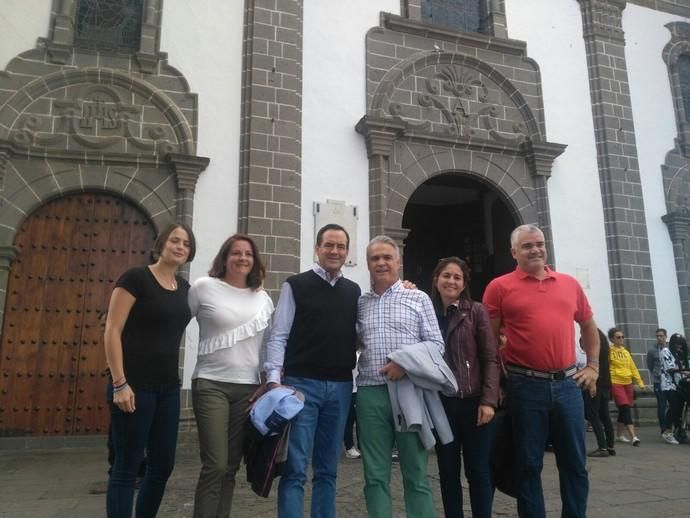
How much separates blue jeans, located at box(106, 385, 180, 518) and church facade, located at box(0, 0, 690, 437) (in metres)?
4.19

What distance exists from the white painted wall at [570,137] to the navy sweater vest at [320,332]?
666 centimetres

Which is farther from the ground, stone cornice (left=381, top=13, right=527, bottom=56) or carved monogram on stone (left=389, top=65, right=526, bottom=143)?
stone cornice (left=381, top=13, right=527, bottom=56)

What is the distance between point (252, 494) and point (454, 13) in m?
8.48

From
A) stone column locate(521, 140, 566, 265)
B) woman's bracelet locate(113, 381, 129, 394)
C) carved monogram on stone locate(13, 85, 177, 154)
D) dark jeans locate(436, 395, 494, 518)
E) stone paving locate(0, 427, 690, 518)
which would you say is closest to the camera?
woman's bracelet locate(113, 381, 129, 394)

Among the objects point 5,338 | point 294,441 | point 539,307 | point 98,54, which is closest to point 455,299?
point 539,307

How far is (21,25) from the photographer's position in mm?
7527

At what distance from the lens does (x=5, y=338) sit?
22.2ft

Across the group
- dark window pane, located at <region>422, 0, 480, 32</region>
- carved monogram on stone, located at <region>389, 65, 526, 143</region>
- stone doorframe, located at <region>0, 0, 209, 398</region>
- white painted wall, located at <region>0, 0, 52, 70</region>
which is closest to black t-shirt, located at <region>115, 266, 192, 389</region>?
stone doorframe, located at <region>0, 0, 209, 398</region>

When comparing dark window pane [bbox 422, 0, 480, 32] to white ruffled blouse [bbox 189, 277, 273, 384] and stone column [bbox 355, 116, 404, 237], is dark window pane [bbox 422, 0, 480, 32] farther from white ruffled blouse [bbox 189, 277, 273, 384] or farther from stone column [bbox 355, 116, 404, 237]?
white ruffled blouse [bbox 189, 277, 273, 384]

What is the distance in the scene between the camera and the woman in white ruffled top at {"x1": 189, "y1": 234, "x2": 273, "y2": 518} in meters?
2.92

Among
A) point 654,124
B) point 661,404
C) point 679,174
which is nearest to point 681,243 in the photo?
point 679,174

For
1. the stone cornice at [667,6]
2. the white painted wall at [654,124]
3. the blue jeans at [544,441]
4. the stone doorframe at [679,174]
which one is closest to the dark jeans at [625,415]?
the white painted wall at [654,124]

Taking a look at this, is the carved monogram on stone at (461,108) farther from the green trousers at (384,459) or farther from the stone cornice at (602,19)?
the green trousers at (384,459)

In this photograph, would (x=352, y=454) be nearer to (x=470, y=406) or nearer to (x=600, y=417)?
(x=600, y=417)
